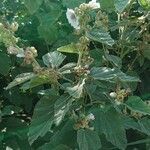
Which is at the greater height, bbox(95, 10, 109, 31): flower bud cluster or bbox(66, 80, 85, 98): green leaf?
bbox(95, 10, 109, 31): flower bud cluster

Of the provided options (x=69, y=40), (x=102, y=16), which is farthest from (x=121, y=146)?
(x=69, y=40)

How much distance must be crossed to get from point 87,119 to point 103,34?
22 cm

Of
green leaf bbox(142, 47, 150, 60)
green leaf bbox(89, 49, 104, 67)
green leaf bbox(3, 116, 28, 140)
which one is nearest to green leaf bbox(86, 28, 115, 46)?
green leaf bbox(89, 49, 104, 67)

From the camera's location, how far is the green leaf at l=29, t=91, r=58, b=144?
47.7 inches

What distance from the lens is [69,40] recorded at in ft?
5.49

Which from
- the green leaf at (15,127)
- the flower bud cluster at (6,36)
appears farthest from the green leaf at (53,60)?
the green leaf at (15,127)

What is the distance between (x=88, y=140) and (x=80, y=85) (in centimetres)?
15

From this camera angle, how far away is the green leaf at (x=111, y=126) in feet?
4.16

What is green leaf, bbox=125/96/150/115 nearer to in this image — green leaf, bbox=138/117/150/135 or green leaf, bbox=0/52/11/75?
green leaf, bbox=138/117/150/135

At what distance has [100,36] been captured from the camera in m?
1.24

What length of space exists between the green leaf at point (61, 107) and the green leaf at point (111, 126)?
0.33 ft

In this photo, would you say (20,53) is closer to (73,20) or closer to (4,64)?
(73,20)

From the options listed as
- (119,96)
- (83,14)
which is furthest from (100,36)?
(119,96)

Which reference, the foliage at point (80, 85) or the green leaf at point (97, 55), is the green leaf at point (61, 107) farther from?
the green leaf at point (97, 55)
